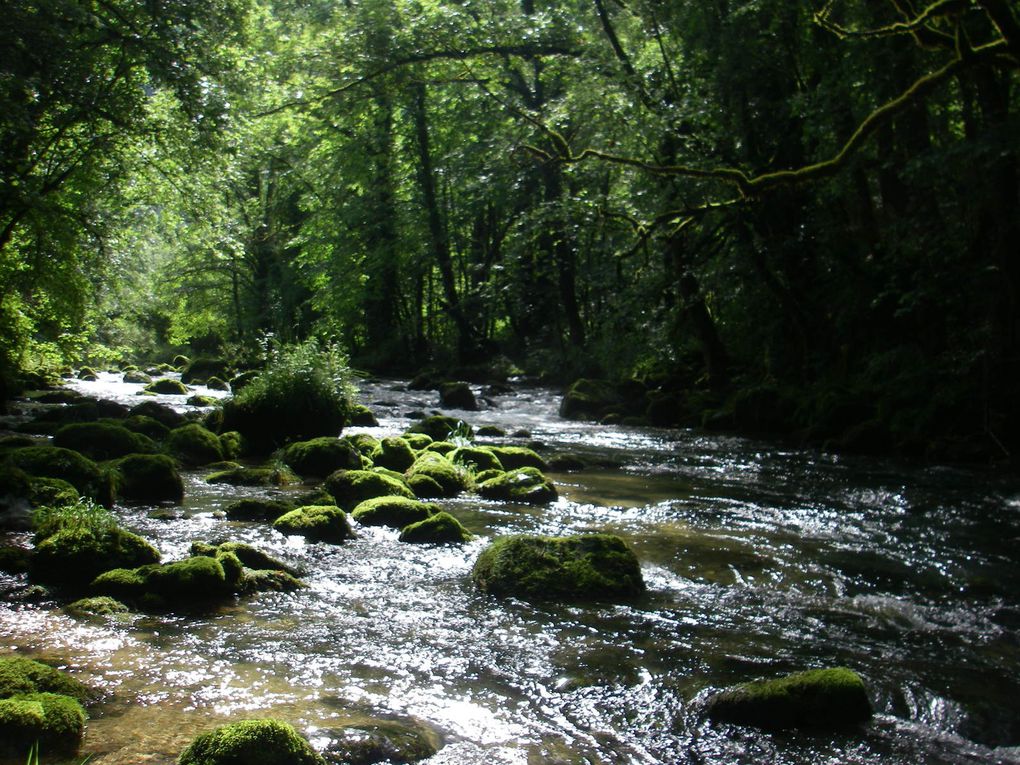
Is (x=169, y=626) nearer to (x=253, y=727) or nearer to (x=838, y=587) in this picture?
(x=253, y=727)

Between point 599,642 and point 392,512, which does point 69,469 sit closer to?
point 392,512

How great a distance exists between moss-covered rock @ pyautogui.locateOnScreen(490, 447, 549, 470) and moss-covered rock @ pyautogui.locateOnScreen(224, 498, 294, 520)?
417 centimetres

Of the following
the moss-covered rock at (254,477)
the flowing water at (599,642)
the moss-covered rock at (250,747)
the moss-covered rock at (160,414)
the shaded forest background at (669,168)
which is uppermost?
the shaded forest background at (669,168)

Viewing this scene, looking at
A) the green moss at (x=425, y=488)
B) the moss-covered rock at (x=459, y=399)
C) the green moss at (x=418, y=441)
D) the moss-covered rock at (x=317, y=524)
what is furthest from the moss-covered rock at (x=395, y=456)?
the moss-covered rock at (x=459, y=399)

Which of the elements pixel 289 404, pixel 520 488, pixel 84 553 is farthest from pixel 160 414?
pixel 84 553

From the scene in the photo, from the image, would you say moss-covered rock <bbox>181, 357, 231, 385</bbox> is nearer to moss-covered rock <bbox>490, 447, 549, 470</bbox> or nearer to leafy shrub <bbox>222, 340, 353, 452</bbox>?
leafy shrub <bbox>222, 340, 353, 452</bbox>

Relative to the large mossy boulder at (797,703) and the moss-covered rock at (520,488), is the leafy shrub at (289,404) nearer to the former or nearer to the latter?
the moss-covered rock at (520,488)

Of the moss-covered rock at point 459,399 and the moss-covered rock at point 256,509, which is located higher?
the moss-covered rock at point 459,399

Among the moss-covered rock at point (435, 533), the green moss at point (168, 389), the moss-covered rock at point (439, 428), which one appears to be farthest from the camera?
the green moss at point (168, 389)

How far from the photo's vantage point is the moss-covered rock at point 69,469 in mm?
9062

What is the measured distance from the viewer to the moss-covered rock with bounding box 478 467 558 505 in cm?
1051

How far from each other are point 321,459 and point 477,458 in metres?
2.10

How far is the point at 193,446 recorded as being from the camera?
Result: 12.6 m

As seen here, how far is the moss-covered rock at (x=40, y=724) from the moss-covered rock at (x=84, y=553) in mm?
2622
